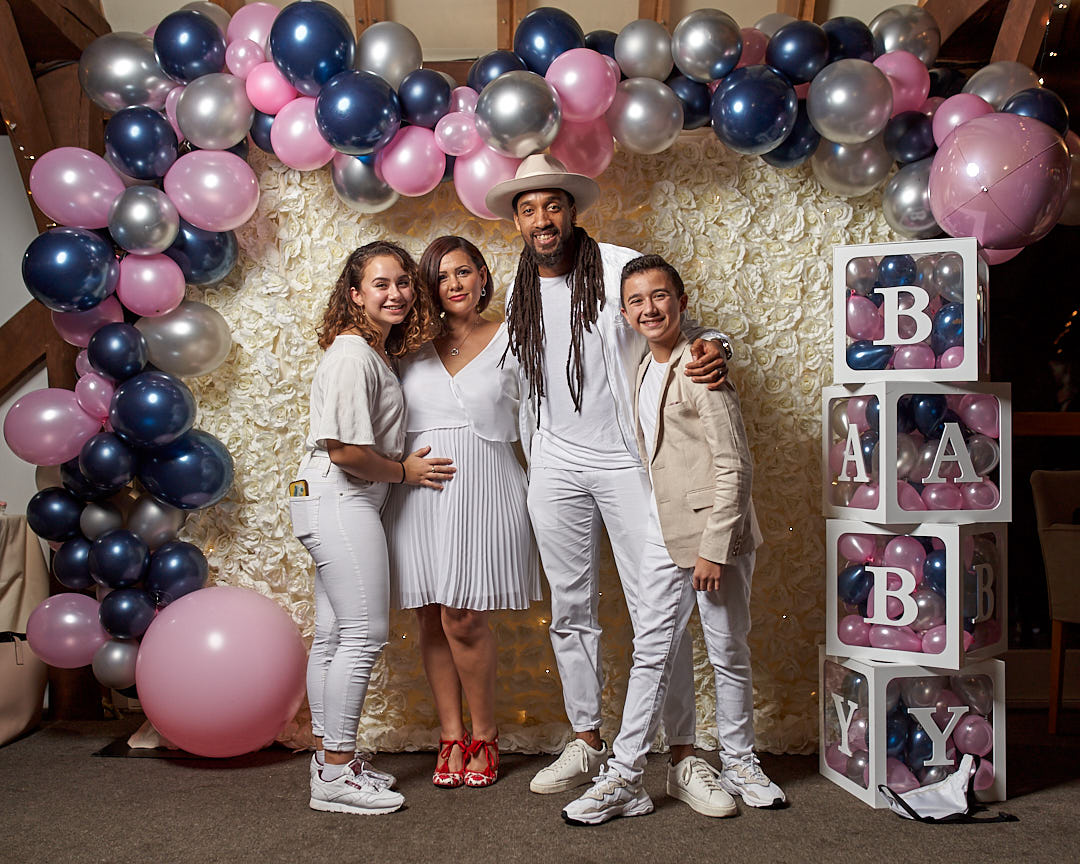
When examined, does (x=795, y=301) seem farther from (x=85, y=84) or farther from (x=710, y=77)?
(x=85, y=84)

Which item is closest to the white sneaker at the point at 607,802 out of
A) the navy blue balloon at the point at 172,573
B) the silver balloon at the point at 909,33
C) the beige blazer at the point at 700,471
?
the beige blazer at the point at 700,471

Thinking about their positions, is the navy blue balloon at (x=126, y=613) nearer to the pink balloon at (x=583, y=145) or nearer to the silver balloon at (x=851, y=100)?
the pink balloon at (x=583, y=145)

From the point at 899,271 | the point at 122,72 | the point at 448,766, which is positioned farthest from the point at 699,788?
the point at 122,72

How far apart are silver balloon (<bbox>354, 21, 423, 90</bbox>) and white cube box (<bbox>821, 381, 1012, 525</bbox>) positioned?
1715 mm

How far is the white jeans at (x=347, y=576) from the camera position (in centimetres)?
262

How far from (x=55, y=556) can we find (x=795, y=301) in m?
2.63

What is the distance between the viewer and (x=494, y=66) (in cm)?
287

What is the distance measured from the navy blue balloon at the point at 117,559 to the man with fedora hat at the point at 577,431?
1.29 metres

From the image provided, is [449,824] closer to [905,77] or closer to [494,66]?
[494,66]

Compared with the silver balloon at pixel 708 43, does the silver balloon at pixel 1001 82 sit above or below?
below

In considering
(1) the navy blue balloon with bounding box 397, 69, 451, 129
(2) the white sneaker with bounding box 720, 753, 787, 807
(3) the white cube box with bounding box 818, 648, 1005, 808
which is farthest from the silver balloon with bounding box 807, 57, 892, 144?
(2) the white sneaker with bounding box 720, 753, 787, 807

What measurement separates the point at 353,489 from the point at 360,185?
98cm

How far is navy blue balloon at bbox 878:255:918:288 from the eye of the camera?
8.52ft

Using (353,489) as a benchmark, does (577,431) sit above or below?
above
